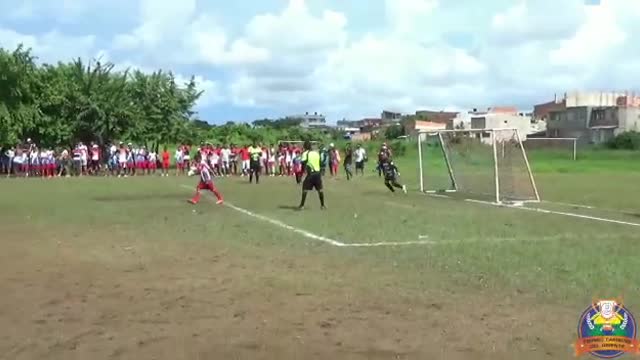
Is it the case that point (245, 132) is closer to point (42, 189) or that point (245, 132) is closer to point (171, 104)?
point (171, 104)

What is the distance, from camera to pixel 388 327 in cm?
741

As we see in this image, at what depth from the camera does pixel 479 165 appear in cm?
2611

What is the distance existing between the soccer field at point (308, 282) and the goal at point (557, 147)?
44.7 meters

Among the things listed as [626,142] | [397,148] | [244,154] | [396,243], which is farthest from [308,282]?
[626,142]

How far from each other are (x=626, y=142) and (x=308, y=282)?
69792 millimetres

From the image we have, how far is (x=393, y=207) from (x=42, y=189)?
14845 mm

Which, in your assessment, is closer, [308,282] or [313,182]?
[308,282]

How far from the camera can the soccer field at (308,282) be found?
690cm

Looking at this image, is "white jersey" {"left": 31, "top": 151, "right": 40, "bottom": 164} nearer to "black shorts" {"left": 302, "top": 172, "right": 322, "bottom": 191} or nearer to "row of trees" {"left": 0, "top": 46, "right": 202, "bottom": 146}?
"row of trees" {"left": 0, "top": 46, "right": 202, "bottom": 146}

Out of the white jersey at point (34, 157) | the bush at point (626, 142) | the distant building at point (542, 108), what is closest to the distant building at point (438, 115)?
the distant building at point (542, 108)

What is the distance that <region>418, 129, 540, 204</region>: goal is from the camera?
24250mm

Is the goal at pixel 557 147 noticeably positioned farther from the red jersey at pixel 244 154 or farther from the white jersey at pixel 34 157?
the white jersey at pixel 34 157

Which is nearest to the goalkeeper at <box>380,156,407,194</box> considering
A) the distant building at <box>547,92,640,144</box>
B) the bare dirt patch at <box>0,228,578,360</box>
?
the bare dirt patch at <box>0,228,578,360</box>

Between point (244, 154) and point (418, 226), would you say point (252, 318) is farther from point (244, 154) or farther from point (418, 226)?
point (244, 154)
